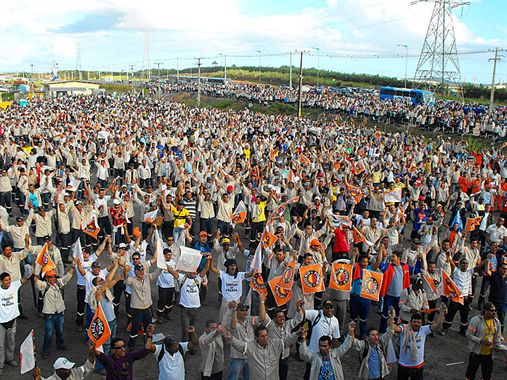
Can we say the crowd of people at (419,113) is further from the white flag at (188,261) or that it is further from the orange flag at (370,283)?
the white flag at (188,261)

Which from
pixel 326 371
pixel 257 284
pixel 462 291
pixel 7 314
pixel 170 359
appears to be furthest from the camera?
pixel 462 291

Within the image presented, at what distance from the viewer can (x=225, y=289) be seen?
7.66 m

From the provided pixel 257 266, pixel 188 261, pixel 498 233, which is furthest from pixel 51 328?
pixel 498 233

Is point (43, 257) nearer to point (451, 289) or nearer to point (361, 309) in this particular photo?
point (361, 309)

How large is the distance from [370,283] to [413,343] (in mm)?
1672

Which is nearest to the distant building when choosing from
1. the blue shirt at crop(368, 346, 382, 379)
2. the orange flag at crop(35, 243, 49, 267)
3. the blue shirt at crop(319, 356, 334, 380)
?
the orange flag at crop(35, 243, 49, 267)

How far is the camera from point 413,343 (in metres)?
6.43

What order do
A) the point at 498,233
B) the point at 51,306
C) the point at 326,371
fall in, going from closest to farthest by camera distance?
1. the point at 326,371
2. the point at 51,306
3. the point at 498,233

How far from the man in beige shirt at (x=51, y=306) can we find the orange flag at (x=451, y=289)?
6.10 m

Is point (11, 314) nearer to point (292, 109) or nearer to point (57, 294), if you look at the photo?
point (57, 294)

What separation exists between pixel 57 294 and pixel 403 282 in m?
5.49

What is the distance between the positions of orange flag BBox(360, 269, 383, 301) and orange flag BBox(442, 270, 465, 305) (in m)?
1.26

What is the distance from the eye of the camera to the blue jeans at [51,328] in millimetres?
7559

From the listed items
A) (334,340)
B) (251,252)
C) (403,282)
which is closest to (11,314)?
(251,252)
